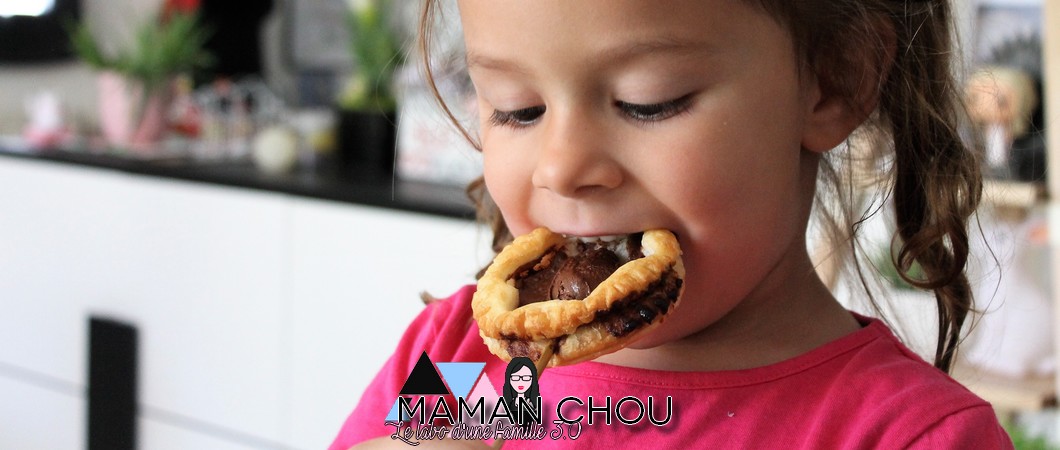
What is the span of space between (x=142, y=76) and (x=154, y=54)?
0.07 m

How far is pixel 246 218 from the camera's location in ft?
7.35

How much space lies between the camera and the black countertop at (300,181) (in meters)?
2.02

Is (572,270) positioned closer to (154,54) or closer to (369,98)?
(369,98)

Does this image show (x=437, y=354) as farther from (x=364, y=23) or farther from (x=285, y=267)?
(x=364, y=23)

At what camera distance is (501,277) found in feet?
2.43

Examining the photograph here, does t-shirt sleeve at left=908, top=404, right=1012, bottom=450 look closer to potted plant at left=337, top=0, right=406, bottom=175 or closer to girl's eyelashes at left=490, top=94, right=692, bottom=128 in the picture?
girl's eyelashes at left=490, top=94, right=692, bottom=128

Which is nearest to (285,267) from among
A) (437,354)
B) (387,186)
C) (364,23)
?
(387,186)

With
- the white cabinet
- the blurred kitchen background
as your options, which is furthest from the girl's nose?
the white cabinet

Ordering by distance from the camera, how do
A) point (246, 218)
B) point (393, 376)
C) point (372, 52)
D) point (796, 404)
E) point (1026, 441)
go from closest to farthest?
point (796, 404)
point (393, 376)
point (1026, 441)
point (246, 218)
point (372, 52)

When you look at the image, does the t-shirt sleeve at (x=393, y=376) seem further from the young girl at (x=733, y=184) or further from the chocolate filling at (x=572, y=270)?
the chocolate filling at (x=572, y=270)

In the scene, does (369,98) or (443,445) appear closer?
(443,445)

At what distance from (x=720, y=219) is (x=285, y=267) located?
158 cm

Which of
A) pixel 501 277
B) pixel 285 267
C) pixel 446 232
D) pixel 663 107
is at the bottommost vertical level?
pixel 285 267

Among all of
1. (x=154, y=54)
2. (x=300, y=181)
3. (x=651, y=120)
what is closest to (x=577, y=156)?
(x=651, y=120)
